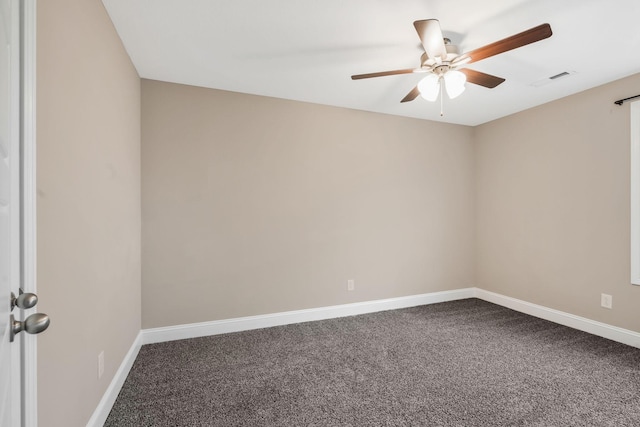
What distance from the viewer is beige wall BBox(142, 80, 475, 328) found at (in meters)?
2.85

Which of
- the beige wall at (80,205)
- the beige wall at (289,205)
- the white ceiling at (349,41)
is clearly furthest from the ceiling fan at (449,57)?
the beige wall at (80,205)

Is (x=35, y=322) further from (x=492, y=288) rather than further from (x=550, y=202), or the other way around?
(x=492, y=288)

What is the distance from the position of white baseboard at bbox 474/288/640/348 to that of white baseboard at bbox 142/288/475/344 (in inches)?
15.4

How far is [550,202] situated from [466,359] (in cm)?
212

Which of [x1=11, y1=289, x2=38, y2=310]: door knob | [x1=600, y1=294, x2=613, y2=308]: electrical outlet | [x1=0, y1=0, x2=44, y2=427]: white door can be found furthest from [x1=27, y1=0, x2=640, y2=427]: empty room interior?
[x1=11, y1=289, x2=38, y2=310]: door knob

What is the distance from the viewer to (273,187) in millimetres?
3223

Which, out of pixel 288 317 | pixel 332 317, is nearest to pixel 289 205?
pixel 288 317

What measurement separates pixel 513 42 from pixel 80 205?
7.93 ft

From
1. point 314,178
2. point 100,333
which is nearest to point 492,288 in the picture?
point 314,178

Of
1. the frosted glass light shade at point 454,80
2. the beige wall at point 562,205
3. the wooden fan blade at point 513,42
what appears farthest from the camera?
the beige wall at point 562,205

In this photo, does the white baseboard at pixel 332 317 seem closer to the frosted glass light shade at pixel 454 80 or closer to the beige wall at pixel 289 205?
the beige wall at pixel 289 205

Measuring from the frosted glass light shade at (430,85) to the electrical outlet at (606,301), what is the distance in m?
2.63

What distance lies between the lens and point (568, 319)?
3205 mm
